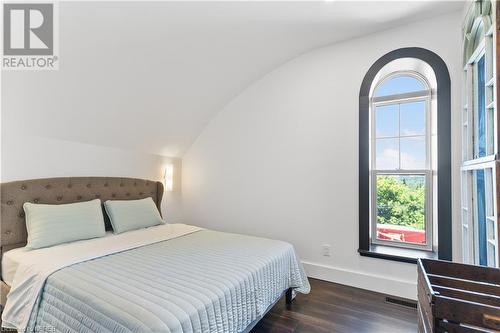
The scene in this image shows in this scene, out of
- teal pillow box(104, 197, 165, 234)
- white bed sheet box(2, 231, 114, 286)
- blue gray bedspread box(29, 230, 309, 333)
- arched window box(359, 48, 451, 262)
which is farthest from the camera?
teal pillow box(104, 197, 165, 234)

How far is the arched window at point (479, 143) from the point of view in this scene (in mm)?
1547

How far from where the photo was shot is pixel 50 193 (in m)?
2.57

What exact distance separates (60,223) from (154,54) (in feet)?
5.87

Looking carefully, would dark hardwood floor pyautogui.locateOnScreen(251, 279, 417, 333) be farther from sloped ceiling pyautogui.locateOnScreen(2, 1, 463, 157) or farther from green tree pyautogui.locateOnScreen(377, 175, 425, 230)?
sloped ceiling pyautogui.locateOnScreen(2, 1, 463, 157)

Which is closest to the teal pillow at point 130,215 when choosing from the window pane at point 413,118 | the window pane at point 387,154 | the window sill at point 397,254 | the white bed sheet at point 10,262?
the white bed sheet at point 10,262

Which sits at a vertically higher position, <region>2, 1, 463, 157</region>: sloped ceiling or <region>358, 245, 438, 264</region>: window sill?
<region>2, 1, 463, 157</region>: sloped ceiling

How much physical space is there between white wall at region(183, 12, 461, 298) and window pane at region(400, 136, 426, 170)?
368 mm

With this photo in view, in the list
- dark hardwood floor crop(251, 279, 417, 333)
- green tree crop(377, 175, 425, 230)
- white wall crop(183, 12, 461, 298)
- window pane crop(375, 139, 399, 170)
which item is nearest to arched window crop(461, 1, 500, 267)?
white wall crop(183, 12, 461, 298)

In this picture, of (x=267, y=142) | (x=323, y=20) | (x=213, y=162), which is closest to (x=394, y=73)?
(x=323, y=20)

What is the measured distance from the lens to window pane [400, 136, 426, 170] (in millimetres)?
2664

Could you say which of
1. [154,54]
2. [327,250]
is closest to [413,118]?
[327,250]

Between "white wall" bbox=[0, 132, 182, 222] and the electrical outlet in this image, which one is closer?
"white wall" bbox=[0, 132, 182, 222]

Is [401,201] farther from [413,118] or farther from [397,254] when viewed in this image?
[413,118]

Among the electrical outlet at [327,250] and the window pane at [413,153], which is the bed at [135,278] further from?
the window pane at [413,153]
